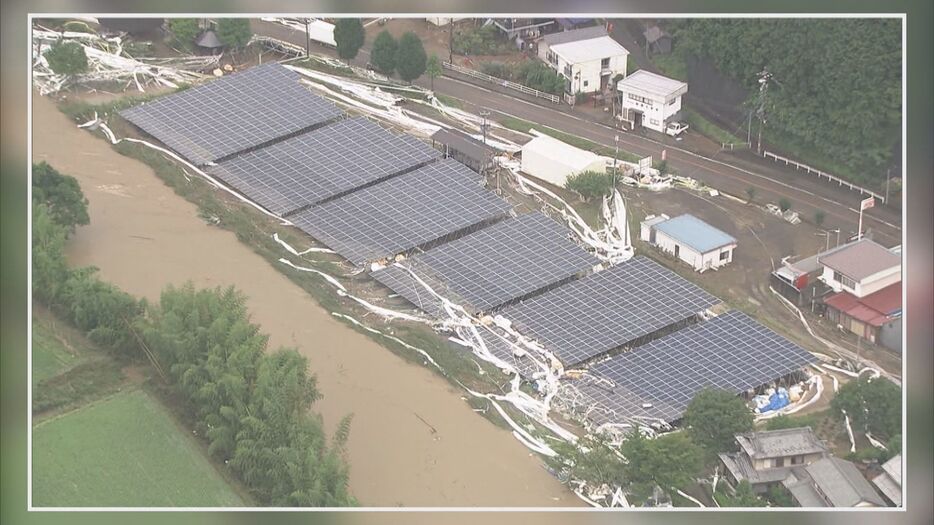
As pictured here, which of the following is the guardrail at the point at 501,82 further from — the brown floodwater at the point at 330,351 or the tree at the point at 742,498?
the tree at the point at 742,498

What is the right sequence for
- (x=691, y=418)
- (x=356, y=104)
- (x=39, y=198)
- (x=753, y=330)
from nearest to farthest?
(x=691, y=418) < (x=753, y=330) < (x=39, y=198) < (x=356, y=104)

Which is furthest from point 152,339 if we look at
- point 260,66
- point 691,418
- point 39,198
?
point 260,66

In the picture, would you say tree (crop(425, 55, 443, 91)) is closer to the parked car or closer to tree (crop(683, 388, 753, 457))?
the parked car

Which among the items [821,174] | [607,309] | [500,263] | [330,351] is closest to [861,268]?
[607,309]

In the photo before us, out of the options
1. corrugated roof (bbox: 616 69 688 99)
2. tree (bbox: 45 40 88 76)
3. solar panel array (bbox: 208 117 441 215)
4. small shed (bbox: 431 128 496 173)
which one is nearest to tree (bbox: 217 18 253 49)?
tree (bbox: 45 40 88 76)

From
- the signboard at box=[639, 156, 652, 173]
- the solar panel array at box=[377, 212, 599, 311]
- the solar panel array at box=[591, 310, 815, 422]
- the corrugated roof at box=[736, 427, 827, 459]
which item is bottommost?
the corrugated roof at box=[736, 427, 827, 459]

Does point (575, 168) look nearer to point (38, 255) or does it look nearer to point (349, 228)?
point (349, 228)
